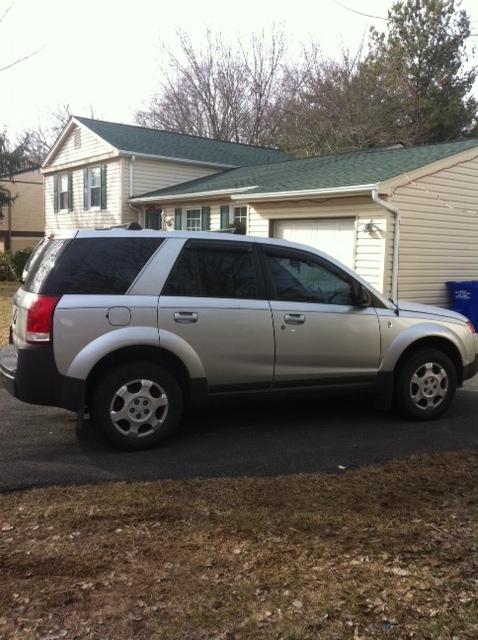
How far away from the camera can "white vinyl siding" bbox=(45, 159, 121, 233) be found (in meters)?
21.0

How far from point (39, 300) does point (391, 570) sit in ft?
10.3

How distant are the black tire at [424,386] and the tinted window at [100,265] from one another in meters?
2.67

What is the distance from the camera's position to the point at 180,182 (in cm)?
2164

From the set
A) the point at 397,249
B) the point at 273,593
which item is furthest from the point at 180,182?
the point at 273,593

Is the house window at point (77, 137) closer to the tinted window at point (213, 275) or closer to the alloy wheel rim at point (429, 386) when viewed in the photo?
the tinted window at point (213, 275)

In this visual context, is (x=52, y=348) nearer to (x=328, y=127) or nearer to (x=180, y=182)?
(x=180, y=182)

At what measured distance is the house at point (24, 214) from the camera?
1396 inches

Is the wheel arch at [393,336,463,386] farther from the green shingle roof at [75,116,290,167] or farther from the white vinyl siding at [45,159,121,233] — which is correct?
the green shingle roof at [75,116,290,167]

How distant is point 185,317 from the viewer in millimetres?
5148

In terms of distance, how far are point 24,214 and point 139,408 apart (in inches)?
1328

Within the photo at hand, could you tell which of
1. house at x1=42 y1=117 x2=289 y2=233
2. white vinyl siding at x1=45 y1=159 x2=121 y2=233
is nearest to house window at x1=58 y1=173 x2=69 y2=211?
house at x1=42 y1=117 x2=289 y2=233

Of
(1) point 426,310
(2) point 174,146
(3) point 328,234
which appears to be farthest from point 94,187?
(1) point 426,310

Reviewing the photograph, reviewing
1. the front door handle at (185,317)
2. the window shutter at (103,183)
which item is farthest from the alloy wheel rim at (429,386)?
the window shutter at (103,183)

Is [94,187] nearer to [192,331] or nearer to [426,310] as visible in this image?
[426,310]
